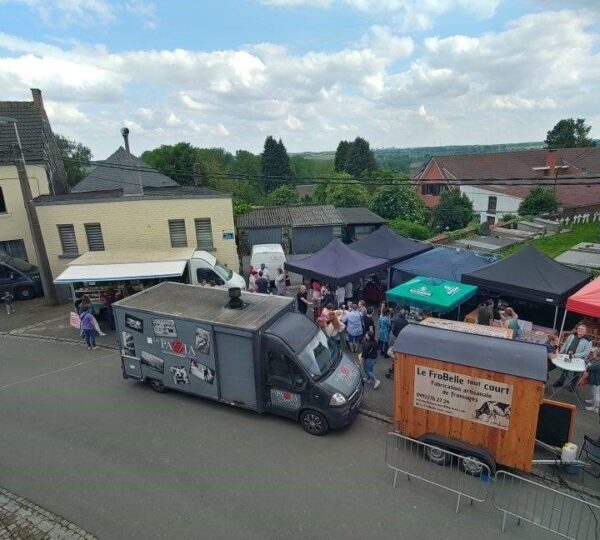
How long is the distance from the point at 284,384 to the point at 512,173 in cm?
4276

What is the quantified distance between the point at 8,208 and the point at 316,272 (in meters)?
15.3

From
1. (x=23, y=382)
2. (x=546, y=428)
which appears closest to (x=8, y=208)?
(x=23, y=382)

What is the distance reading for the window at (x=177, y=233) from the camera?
18016 millimetres

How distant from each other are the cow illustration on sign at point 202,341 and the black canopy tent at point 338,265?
18.7 ft

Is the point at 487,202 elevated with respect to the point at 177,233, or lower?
lower

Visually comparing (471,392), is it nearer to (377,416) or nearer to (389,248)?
(377,416)

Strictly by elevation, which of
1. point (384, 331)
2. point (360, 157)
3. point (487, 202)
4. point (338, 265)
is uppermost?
point (360, 157)

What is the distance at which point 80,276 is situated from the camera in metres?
13.5

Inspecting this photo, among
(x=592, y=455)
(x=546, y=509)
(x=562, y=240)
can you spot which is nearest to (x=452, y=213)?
(x=562, y=240)

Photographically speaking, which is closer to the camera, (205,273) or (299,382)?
(299,382)

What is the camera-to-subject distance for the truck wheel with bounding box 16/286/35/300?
1717cm

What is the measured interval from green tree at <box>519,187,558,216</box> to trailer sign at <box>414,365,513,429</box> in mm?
29168

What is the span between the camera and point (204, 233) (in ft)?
60.6

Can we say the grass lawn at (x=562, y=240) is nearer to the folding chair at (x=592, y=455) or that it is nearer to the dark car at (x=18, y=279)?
the folding chair at (x=592, y=455)
